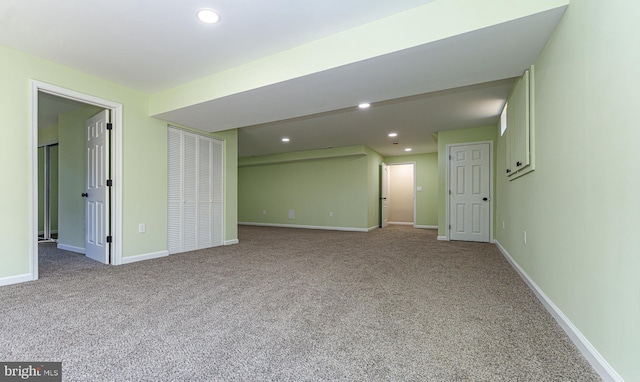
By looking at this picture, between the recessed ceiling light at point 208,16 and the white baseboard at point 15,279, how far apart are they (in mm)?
3067

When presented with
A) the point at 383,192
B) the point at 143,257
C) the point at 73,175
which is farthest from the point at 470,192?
the point at 73,175

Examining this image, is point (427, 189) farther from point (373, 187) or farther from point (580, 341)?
point (580, 341)

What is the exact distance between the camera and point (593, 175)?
147cm

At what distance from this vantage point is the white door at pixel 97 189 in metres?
3.70

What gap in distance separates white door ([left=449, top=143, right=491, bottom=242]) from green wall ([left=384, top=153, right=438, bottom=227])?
8.28 feet

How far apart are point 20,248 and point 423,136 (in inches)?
256

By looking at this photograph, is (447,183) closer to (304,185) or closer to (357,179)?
(357,179)

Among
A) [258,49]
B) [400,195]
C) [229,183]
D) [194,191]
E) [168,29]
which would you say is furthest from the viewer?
[400,195]

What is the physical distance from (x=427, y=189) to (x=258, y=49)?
22.5 feet

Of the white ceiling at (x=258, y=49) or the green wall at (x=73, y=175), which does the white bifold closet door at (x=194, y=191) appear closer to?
the white ceiling at (x=258, y=49)

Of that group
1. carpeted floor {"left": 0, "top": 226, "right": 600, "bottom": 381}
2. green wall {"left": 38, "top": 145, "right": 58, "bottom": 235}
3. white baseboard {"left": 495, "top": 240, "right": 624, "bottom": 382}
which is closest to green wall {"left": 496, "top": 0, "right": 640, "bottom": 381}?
white baseboard {"left": 495, "top": 240, "right": 624, "bottom": 382}

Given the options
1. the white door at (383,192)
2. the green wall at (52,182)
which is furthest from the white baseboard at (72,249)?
the white door at (383,192)

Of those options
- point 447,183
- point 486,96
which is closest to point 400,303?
point 486,96

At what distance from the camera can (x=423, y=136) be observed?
620 centimetres
